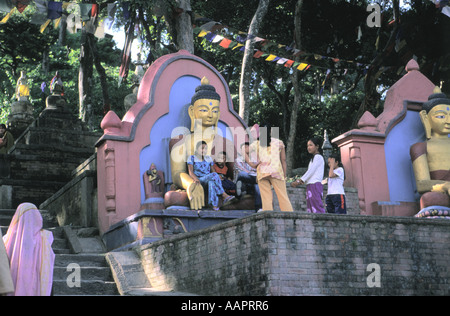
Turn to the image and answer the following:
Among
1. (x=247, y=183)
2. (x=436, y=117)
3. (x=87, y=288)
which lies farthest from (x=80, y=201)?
(x=436, y=117)

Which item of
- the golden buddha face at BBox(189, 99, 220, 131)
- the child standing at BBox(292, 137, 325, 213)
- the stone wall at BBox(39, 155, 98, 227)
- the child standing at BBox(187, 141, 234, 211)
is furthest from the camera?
the stone wall at BBox(39, 155, 98, 227)

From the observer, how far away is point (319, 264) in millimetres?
8289

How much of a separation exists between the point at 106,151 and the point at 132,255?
2584 millimetres

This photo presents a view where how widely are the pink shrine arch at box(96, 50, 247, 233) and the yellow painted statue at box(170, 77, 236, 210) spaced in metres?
0.37

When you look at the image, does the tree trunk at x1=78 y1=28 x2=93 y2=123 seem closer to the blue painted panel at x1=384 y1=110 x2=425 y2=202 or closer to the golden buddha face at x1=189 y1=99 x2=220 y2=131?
the golden buddha face at x1=189 y1=99 x2=220 y2=131

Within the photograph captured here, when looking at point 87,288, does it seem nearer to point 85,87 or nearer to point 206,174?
point 206,174

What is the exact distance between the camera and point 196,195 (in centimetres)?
1153

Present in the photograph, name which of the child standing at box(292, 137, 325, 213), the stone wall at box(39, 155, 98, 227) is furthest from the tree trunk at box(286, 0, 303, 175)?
the child standing at box(292, 137, 325, 213)

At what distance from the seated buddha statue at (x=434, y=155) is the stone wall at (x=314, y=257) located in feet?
10.4

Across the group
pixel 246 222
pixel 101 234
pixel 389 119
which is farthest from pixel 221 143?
pixel 246 222

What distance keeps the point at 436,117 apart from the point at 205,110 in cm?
445

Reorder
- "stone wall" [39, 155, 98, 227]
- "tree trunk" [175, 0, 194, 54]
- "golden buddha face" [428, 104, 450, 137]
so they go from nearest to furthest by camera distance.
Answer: "stone wall" [39, 155, 98, 227] → "golden buddha face" [428, 104, 450, 137] → "tree trunk" [175, 0, 194, 54]

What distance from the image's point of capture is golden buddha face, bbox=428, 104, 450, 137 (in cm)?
1329
